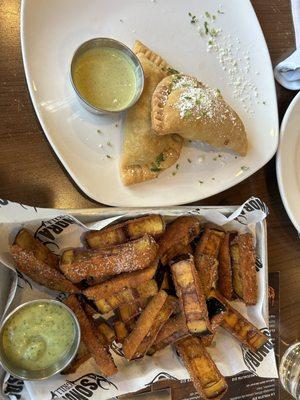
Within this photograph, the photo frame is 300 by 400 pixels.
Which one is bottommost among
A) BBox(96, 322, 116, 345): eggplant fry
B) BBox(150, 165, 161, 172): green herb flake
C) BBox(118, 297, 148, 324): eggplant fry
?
BBox(96, 322, 116, 345): eggplant fry

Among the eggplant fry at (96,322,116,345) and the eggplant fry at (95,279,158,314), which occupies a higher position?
the eggplant fry at (95,279,158,314)

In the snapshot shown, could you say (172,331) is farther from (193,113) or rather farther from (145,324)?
(193,113)

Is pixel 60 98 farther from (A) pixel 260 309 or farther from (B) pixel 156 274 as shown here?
(A) pixel 260 309

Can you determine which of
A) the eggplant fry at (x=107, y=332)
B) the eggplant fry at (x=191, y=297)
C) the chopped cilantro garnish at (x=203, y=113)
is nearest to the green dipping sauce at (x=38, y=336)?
the eggplant fry at (x=107, y=332)

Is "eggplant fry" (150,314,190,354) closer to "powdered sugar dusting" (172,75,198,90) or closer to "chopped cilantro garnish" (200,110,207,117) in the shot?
"chopped cilantro garnish" (200,110,207,117)

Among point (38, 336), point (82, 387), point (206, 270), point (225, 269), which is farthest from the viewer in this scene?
point (225, 269)

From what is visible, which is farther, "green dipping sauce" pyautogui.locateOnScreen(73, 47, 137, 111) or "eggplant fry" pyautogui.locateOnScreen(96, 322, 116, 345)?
"green dipping sauce" pyautogui.locateOnScreen(73, 47, 137, 111)

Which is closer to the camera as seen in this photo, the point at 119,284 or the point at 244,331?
the point at 119,284

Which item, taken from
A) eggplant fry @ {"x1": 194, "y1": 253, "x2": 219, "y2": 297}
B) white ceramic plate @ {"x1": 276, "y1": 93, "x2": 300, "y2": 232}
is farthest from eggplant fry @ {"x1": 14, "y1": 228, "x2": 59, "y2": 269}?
white ceramic plate @ {"x1": 276, "y1": 93, "x2": 300, "y2": 232}

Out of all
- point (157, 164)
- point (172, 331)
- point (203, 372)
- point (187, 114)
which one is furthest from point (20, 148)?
point (203, 372)
